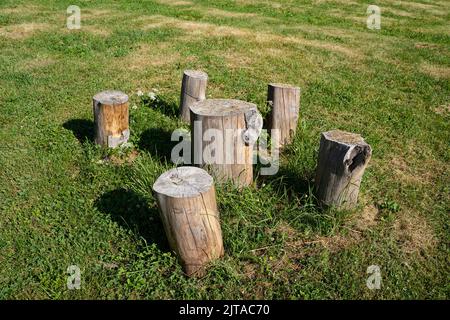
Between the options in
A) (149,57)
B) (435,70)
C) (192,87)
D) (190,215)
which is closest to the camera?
(190,215)

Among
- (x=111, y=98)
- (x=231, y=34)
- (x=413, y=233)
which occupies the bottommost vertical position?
(x=413, y=233)

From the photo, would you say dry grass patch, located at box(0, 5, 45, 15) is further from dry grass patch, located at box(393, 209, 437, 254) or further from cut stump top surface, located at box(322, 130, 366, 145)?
dry grass patch, located at box(393, 209, 437, 254)

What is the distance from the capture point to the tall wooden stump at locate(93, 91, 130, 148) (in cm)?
524

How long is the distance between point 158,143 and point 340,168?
8.88 ft

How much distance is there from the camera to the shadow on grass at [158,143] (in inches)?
211

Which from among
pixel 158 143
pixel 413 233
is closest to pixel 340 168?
pixel 413 233

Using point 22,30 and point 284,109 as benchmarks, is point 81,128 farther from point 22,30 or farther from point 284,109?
point 22,30

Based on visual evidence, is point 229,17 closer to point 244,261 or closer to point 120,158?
point 120,158

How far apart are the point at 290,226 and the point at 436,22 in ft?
42.0

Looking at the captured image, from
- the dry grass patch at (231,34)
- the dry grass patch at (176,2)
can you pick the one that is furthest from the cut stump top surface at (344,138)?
the dry grass patch at (176,2)

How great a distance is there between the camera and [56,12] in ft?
42.9

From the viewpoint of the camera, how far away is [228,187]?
4.41m
